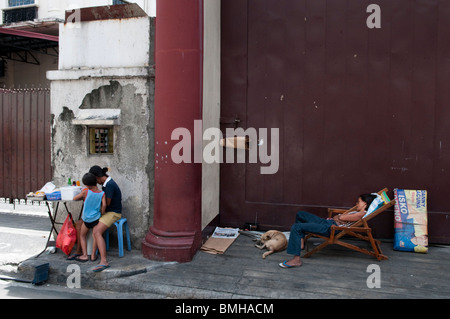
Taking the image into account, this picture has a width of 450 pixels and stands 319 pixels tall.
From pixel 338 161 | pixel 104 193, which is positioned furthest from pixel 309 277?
pixel 104 193

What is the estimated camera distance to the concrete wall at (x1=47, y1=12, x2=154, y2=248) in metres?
5.28

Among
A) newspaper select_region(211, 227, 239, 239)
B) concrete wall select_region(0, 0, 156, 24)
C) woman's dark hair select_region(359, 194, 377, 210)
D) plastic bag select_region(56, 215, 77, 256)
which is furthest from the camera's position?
concrete wall select_region(0, 0, 156, 24)

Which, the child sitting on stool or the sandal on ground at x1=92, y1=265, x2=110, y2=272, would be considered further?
the child sitting on stool

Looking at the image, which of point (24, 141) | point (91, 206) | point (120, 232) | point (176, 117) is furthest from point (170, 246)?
point (24, 141)

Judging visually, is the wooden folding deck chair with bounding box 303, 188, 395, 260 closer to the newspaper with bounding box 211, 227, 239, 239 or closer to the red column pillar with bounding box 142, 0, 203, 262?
the newspaper with bounding box 211, 227, 239, 239

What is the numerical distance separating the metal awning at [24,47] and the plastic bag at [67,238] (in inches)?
376

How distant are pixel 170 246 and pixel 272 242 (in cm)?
145

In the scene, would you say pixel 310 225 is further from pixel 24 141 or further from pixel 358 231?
pixel 24 141

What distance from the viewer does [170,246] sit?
4.86 m

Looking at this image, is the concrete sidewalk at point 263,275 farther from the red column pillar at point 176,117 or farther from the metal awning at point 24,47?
the metal awning at point 24,47

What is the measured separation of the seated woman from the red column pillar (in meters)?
1.33

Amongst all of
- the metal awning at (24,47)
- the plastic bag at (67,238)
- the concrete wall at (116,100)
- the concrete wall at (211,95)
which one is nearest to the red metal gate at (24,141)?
the concrete wall at (116,100)

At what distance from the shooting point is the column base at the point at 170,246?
4.85 meters

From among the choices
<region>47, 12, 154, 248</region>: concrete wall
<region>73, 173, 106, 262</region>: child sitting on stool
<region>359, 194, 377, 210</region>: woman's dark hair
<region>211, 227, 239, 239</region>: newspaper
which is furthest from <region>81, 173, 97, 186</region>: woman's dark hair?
<region>359, 194, 377, 210</region>: woman's dark hair
